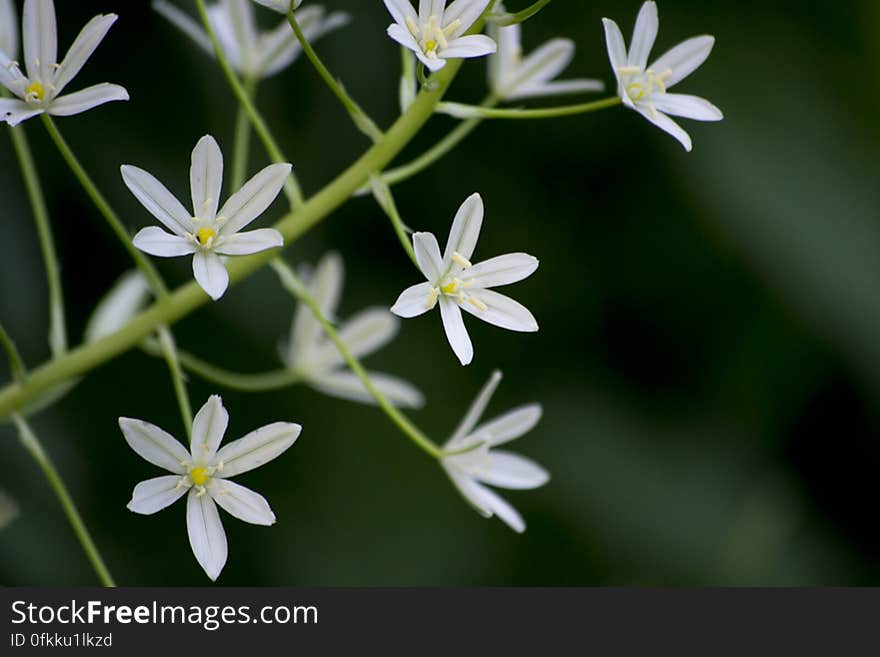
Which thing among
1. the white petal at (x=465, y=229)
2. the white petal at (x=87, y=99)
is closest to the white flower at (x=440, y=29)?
the white petal at (x=465, y=229)

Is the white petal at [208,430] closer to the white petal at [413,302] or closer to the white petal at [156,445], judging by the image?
the white petal at [156,445]

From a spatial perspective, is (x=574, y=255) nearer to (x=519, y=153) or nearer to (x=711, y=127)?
(x=519, y=153)

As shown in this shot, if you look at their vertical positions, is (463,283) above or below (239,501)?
above

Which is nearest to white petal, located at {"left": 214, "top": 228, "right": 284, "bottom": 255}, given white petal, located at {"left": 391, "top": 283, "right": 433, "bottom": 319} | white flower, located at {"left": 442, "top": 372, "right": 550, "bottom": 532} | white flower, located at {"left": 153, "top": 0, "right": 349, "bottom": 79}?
white petal, located at {"left": 391, "top": 283, "right": 433, "bottom": 319}

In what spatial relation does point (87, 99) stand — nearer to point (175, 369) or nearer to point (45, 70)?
point (45, 70)

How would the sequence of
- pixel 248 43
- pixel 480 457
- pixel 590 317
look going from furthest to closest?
pixel 590 317 → pixel 248 43 → pixel 480 457

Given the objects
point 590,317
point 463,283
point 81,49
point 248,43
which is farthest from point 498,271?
point 590,317

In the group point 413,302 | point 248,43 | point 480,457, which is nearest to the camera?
point 413,302

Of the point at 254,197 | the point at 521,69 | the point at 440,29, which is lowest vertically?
the point at 254,197
